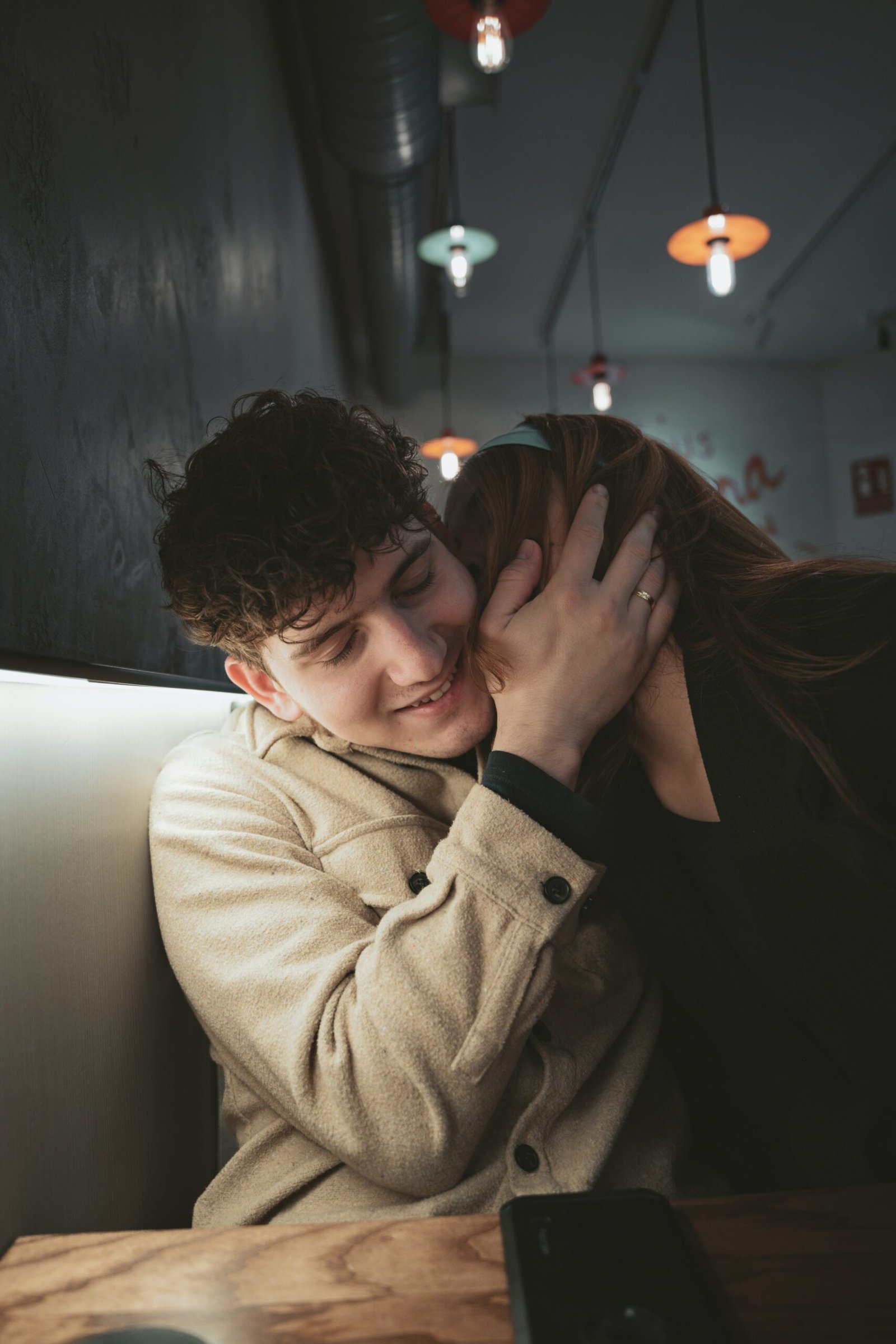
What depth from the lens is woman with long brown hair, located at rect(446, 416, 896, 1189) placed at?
Result: 918 millimetres

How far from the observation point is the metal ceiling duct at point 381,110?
10.1ft

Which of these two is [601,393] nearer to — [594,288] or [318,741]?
[594,288]

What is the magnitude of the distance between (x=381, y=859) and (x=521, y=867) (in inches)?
9.5

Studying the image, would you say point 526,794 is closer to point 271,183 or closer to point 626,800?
point 626,800

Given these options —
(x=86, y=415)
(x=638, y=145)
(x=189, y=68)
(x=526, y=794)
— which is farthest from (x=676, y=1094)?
(x=638, y=145)

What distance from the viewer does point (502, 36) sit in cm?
268

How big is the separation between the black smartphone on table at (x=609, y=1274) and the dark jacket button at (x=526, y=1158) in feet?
0.75

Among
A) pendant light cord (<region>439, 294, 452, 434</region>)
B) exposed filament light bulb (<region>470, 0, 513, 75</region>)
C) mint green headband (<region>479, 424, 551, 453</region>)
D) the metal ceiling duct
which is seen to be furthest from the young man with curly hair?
pendant light cord (<region>439, 294, 452, 434</region>)

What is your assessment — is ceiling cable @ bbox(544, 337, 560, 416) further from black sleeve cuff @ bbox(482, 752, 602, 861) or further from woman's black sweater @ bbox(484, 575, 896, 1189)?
black sleeve cuff @ bbox(482, 752, 602, 861)

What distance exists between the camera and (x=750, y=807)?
944mm

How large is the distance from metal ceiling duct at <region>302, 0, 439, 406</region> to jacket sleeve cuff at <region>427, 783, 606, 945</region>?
3.12 m

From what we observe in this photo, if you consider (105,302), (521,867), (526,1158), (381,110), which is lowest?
(526,1158)

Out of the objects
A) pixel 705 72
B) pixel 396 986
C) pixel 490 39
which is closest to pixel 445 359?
pixel 705 72

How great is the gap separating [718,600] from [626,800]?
26cm
